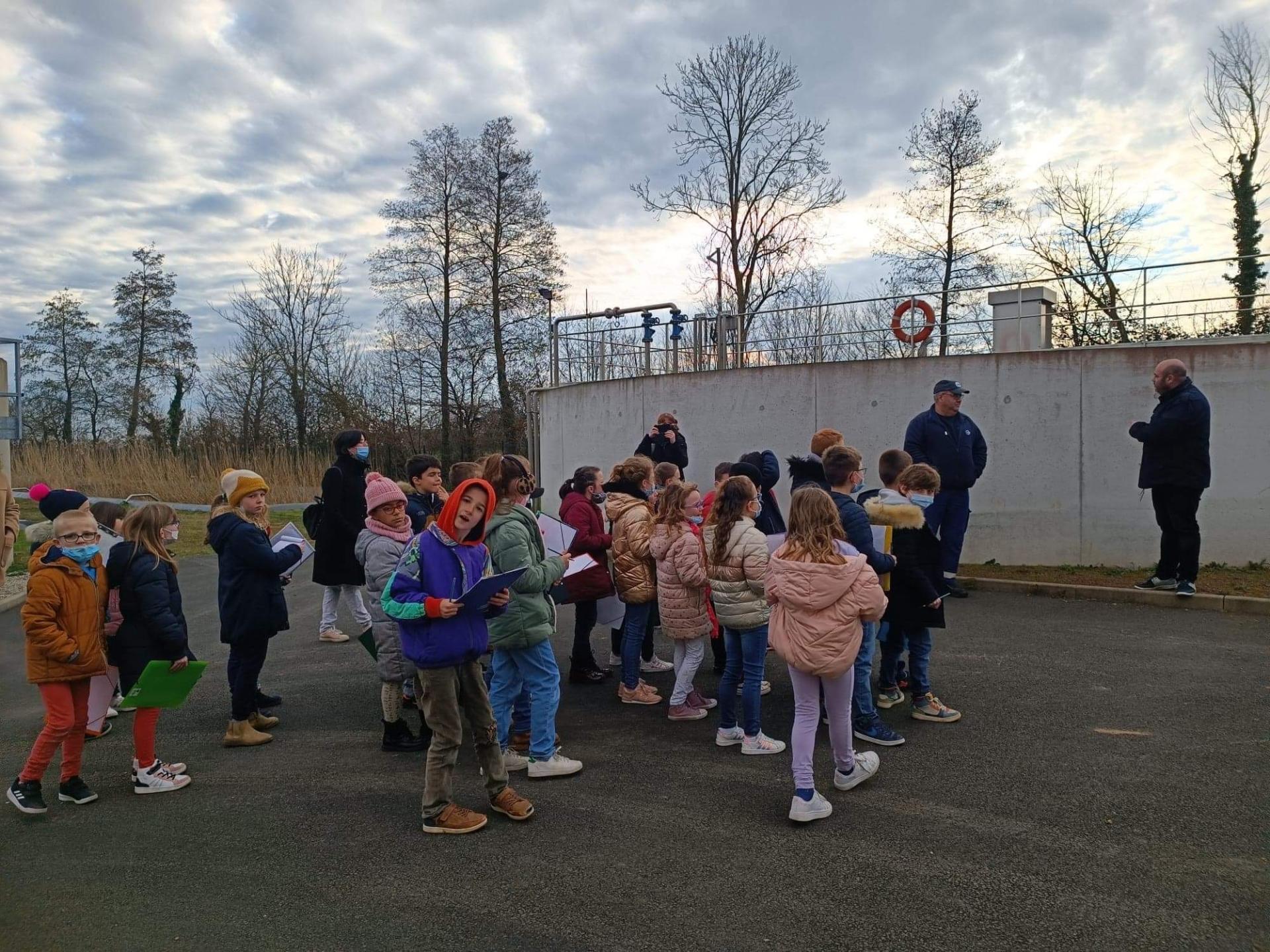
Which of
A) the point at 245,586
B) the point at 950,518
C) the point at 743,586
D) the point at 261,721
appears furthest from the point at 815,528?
the point at 950,518

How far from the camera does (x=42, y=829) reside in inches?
172

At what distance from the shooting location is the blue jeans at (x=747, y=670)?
201 inches

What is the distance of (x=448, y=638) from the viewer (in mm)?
4129

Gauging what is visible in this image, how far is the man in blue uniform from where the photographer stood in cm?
920

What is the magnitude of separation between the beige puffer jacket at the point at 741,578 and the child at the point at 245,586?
263 centimetres

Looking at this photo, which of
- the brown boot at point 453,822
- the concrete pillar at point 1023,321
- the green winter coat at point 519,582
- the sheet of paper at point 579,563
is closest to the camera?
the brown boot at point 453,822

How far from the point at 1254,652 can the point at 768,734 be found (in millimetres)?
4211

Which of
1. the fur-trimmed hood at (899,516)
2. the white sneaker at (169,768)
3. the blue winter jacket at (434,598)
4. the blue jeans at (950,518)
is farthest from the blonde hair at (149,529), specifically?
the blue jeans at (950,518)

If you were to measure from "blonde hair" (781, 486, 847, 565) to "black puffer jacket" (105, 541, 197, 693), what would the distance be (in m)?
3.35

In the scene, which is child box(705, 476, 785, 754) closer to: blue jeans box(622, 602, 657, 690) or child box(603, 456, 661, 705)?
child box(603, 456, 661, 705)

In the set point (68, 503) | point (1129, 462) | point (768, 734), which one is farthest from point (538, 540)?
point (1129, 462)

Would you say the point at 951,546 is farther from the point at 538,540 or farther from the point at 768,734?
the point at 538,540

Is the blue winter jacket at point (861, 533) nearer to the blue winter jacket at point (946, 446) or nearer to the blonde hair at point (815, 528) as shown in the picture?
the blonde hair at point (815, 528)

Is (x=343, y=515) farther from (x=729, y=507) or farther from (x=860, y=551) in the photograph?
(x=860, y=551)
